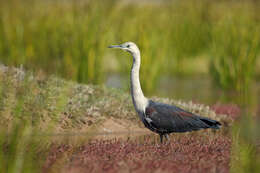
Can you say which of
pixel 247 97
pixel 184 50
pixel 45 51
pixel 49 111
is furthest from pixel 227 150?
pixel 184 50

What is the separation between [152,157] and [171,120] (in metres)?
1.35

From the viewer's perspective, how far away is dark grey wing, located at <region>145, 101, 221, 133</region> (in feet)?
21.4

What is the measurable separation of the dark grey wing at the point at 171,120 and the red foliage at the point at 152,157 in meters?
0.29

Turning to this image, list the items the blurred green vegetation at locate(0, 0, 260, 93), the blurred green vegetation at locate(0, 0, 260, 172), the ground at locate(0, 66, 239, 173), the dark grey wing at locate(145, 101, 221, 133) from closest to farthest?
the ground at locate(0, 66, 239, 173) → the dark grey wing at locate(145, 101, 221, 133) → the blurred green vegetation at locate(0, 0, 260, 172) → the blurred green vegetation at locate(0, 0, 260, 93)

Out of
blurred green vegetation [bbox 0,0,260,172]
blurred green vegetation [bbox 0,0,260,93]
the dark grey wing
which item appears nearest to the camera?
the dark grey wing

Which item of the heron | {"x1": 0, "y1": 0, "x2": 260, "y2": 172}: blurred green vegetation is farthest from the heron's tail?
{"x1": 0, "y1": 0, "x2": 260, "y2": 172}: blurred green vegetation

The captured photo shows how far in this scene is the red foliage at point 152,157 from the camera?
485cm

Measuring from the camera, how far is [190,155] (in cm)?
540

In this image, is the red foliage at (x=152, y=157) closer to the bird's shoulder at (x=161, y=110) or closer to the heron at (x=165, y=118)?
the heron at (x=165, y=118)

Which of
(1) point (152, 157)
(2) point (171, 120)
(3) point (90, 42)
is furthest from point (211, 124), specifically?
(3) point (90, 42)

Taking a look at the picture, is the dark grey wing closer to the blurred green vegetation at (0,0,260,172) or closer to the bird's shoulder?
the bird's shoulder

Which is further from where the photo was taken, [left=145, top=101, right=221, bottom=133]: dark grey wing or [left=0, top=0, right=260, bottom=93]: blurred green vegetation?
[left=0, top=0, right=260, bottom=93]: blurred green vegetation

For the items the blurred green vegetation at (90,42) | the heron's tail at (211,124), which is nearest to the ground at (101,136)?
the heron's tail at (211,124)

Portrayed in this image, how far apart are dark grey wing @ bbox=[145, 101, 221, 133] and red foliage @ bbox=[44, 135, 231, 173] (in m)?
0.29
